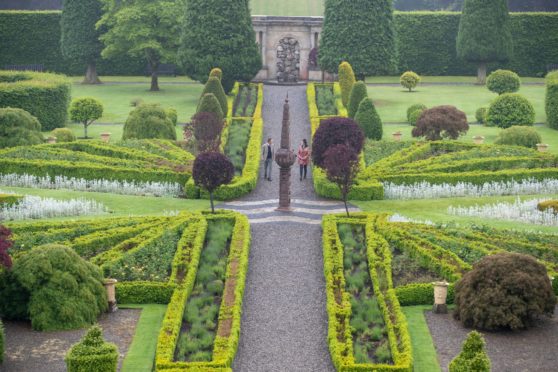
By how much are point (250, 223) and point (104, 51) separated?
1538 inches

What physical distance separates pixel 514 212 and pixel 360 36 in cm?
3276

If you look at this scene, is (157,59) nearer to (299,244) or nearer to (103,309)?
(299,244)

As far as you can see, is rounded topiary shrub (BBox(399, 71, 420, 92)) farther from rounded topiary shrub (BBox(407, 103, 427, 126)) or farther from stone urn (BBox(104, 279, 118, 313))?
stone urn (BBox(104, 279, 118, 313))

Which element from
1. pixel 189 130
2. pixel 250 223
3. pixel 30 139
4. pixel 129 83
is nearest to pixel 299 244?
pixel 250 223

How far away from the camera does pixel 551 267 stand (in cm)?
3278

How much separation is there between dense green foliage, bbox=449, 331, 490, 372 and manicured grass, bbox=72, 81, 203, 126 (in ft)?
132

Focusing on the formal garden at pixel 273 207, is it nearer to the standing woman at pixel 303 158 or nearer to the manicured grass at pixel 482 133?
the standing woman at pixel 303 158

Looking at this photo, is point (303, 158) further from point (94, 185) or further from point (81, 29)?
point (81, 29)

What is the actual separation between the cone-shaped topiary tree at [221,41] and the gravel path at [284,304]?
1246 inches

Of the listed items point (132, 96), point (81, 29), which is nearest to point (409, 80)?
point (132, 96)

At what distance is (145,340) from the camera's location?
28781mm

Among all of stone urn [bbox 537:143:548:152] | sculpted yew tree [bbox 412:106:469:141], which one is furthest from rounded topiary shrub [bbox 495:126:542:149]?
stone urn [bbox 537:143:548:152]

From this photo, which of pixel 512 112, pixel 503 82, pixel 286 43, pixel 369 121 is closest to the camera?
pixel 369 121

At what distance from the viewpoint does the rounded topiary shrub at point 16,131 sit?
51.4 meters
